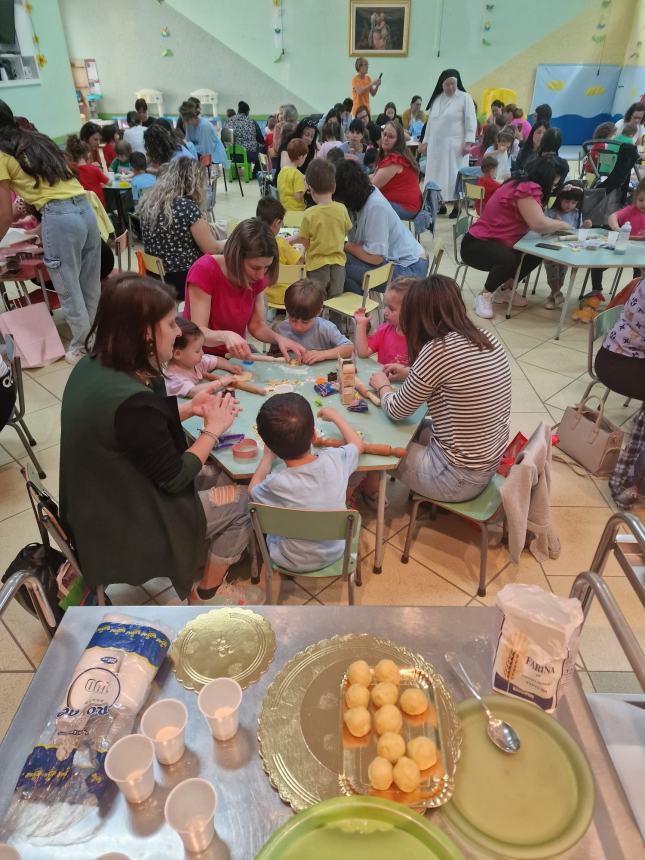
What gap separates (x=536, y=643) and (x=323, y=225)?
3744mm

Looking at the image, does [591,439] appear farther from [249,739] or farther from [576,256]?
[249,739]

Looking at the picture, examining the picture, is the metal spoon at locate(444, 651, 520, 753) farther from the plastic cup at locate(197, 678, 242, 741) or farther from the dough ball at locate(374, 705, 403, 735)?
the plastic cup at locate(197, 678, 242, 741)

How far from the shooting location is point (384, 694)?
1.18 metres

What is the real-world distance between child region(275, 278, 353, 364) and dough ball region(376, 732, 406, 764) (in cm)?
214

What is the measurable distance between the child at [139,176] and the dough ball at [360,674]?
21.4ft

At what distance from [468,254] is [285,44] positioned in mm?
9770

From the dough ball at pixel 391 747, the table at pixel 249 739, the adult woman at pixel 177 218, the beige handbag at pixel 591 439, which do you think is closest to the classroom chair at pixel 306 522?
the table at pixel 249 739

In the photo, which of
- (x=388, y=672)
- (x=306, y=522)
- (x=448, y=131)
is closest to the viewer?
(x=388, y=672)

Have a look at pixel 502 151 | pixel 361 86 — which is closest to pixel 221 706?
pixel 502 151

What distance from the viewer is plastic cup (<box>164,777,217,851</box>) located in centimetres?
96

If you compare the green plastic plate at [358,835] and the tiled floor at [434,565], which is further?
the tiled floor at [434,565]

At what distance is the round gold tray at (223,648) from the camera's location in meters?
1.31

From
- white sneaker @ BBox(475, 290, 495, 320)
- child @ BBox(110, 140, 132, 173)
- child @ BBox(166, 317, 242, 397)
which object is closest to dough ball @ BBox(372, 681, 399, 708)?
child @ BBox(166, 317, 242, 397)

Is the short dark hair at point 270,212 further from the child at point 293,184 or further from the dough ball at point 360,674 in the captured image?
the dough ball at point 360,674
